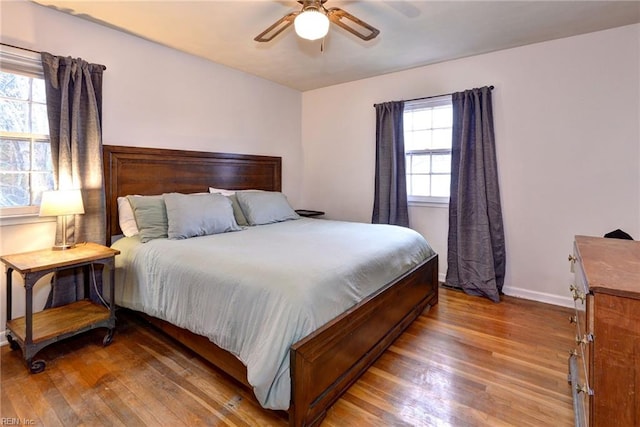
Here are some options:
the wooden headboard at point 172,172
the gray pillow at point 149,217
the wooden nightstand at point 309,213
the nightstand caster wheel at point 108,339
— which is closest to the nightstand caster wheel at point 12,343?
the nightstand caster wheel at point 108,339

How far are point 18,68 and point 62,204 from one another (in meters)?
1.04

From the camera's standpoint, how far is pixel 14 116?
232 cm

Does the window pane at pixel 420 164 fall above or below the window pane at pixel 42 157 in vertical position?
above

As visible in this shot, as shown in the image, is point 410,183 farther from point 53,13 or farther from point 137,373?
point 53,13

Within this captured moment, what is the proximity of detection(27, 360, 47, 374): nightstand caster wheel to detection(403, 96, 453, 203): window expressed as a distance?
3.52m

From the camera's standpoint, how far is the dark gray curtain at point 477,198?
3.19 meters

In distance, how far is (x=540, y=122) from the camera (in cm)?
302

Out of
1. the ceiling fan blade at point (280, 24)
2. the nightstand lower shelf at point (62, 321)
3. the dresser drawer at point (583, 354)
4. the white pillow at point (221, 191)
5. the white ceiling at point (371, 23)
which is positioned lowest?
the nightstand lower shelf at point (62, 321)

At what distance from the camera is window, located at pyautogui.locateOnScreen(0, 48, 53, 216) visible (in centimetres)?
228

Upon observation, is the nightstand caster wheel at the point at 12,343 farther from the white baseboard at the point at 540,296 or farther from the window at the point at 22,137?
the white baseboard at the point at 540,296

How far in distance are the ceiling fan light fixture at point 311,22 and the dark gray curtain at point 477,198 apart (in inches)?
78.0

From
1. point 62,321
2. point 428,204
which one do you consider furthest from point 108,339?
point 428,204

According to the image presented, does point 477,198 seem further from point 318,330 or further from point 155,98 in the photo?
point 155,98

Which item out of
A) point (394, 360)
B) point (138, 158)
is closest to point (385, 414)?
point (394, 360)
